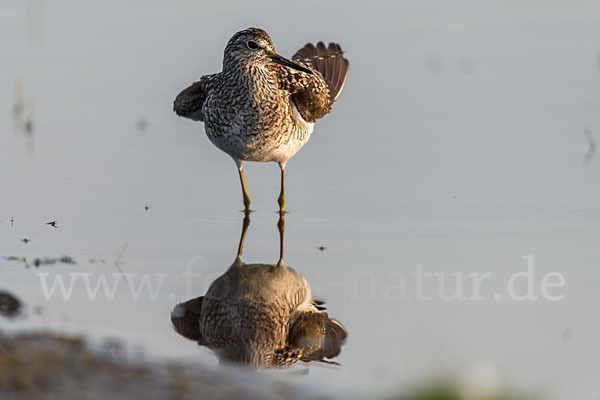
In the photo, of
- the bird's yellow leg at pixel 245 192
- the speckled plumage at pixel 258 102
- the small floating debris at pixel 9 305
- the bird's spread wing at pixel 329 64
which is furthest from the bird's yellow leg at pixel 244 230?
the small floating debris at pixel 9 305

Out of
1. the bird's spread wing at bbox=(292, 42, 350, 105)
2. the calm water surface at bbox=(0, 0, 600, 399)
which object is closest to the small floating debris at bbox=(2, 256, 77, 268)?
the calm water surface at bbox=(0, 0, 600, 399)

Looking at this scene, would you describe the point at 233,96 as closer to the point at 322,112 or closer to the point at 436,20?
the point at 322,112

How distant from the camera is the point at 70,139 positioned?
1141cm

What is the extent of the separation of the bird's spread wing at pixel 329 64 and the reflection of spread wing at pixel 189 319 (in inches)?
162

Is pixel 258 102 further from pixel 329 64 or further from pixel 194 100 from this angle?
pixel 329 64

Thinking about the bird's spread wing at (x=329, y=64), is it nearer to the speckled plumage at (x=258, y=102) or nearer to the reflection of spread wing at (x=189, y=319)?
the speckled plumage at (x=258, y=102)

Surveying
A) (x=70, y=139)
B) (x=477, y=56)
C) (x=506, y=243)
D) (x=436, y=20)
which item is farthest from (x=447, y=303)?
(x=436, y=20)

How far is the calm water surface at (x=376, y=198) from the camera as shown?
6680 mm

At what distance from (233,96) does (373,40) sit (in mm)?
5365

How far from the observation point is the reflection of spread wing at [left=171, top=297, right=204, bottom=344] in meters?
6.79

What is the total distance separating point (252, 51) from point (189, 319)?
3.27m

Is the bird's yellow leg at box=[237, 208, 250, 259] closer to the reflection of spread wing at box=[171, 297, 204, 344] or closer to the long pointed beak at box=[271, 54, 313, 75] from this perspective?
the reflection of spread wing at box=[171, 297, 204, 344]

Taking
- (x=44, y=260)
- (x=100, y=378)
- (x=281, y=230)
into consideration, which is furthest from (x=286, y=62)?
(x=100, y=378)

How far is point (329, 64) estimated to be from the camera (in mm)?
11062
